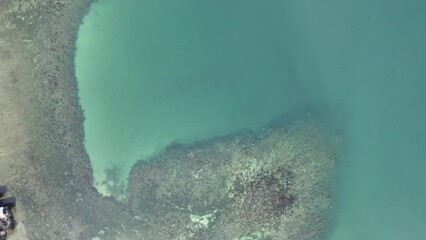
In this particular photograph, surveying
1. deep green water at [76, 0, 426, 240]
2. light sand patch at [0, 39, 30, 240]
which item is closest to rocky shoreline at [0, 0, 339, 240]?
light sand patch at [0, 39, 30, 240]

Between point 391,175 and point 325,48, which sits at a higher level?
point 325,48

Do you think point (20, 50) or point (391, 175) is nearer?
point (20, 50)

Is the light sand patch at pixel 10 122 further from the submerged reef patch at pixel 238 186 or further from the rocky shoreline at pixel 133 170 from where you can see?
the submerged reef patch at pixel 238 186

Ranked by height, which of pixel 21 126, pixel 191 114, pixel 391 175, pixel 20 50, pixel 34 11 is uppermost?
pixel 34 11

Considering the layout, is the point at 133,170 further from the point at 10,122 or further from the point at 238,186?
the point at 10,122

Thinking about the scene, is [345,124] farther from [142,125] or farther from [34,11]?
[34,11]

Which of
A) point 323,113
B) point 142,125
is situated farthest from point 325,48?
point 142,125

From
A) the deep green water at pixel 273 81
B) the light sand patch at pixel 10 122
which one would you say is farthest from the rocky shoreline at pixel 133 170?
the deep green water at pixel 273 81

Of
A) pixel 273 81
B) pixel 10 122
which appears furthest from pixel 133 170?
pixel 273 81
